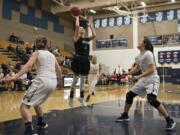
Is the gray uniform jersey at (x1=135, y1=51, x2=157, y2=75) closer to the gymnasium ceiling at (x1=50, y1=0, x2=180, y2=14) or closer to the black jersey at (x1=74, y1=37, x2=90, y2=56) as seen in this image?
the black jersey at (x1=74, y1=37, x2=90, y2=56)

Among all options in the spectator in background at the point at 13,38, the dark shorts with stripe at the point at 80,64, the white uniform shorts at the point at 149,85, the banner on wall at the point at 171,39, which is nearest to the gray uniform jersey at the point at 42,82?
the white uniform shorts at the point at 149,85

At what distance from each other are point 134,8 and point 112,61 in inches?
212

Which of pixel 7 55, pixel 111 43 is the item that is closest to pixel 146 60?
pixel 7 55

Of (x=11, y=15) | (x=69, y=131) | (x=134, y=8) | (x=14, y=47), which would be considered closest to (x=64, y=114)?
(x=69, y=131)

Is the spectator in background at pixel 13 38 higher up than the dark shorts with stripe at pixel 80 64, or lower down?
higher up

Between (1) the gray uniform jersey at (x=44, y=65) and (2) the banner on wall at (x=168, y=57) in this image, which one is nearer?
(1) the gray uniform jersey at (x=44, y=65)

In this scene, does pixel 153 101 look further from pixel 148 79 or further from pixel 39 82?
pixel 39 82

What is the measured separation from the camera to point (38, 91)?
3.82 meters

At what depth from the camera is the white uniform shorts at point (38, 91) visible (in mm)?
3801

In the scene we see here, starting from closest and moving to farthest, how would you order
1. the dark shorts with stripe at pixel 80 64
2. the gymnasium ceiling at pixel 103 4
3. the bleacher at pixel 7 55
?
the dark shorts with stripe at pixel 80 64 < the bleacher at pixel 7 55 < the gymnasium ceiling at pixel 103 4

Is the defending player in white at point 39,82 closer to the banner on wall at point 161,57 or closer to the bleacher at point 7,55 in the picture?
the bleacher at point 7,55

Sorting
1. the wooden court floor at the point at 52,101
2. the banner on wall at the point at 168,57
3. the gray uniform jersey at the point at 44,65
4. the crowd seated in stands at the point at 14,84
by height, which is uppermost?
the banner on wall at the point at 168,57

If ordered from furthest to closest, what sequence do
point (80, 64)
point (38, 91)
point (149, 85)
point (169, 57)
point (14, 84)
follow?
point (169, 57) < point (14, 84) < point (80, 64) < point (149, 85) < point (38, 91)

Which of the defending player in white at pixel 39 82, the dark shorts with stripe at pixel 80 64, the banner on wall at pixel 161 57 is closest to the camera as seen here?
the defending player in white at pixel 39 82
